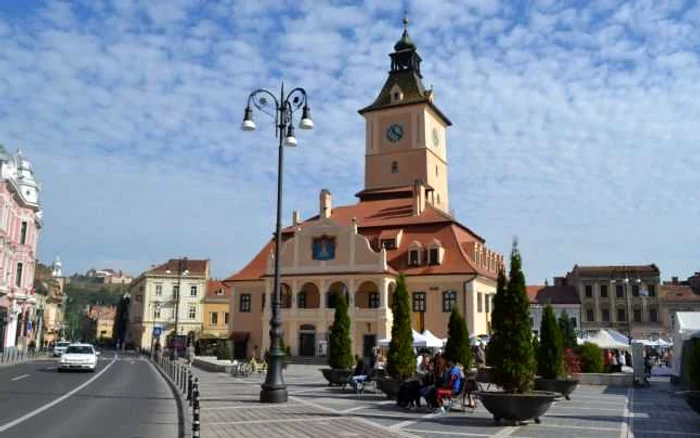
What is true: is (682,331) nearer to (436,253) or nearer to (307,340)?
(436,253)

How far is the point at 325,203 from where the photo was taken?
5616 cm

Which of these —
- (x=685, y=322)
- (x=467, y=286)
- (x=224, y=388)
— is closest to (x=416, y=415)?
(x=224, y=388)

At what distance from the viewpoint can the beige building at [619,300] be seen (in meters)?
79.0

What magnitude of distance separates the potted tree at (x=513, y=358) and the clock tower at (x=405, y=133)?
1783 inches

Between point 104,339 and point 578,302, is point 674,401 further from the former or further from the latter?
point 104,339

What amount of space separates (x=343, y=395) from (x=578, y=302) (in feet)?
223

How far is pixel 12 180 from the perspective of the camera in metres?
49.6

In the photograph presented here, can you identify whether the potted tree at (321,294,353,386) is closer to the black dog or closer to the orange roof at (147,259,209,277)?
the black dog

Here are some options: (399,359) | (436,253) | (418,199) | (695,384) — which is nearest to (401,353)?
(399,359)

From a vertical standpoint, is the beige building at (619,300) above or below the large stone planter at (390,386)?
above

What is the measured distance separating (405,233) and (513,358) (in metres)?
37.1

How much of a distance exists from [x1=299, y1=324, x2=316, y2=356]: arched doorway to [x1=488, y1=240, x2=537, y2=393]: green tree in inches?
1390

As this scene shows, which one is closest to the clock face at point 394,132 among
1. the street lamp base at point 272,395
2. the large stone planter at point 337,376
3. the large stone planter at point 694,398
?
the large stone planter at point 337,376

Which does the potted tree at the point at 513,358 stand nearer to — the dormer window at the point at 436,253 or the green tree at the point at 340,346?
the green tree at the point at 340,346
